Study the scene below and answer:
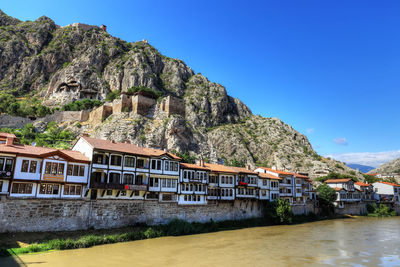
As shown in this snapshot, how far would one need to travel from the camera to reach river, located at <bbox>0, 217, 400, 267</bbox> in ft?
72.9

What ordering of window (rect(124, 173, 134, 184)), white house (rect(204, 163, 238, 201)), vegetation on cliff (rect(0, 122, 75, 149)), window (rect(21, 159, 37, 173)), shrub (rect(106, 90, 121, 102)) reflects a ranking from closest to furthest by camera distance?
window (rect(21, 159, 37, 173))
window (rect(124, 173, 134, 184))
white house (rect(204, 163, 238, 201))
vegetation on cliff (rect(0, 122, 75, 149))
shrub (rect(106, 90, 121, 102))

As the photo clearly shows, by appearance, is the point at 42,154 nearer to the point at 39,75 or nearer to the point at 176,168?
the point at 176,168

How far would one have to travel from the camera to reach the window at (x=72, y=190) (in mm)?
28328

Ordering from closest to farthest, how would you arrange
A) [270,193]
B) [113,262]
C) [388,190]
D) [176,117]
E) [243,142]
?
[113,262] → [270,193] → [176,117] → [388,190] → [243,142]

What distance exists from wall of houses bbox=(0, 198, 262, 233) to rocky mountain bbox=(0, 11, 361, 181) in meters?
31.2

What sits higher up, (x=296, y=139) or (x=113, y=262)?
(x=296, y=139)

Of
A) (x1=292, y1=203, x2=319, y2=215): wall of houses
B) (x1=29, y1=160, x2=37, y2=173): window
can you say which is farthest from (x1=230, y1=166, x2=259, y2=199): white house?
(x1=29, y1=160, x2=37, y2=173): window

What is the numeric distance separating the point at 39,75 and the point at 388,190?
417 ft

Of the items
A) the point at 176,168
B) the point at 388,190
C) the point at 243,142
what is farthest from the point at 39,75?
the point at 388,190

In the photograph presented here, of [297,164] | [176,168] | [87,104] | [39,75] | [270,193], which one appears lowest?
[270,193]

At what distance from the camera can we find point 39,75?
4082 inches

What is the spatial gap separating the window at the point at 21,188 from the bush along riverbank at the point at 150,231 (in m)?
3.99

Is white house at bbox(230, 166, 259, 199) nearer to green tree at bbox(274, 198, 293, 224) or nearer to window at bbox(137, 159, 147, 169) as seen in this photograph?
green tree at bbox(274, 198, 293, 224)

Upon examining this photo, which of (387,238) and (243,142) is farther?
(243,142)
